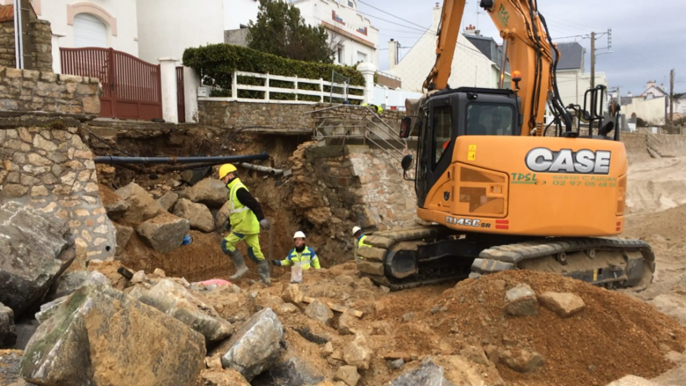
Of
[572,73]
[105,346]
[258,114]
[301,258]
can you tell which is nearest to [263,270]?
[301,258]

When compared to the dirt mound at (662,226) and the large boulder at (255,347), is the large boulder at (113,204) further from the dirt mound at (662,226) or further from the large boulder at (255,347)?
the dirt mound at (662,226)

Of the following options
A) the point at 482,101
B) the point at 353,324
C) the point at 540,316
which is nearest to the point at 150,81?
the point at 482,101

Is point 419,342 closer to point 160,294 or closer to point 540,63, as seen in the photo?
point 160,294

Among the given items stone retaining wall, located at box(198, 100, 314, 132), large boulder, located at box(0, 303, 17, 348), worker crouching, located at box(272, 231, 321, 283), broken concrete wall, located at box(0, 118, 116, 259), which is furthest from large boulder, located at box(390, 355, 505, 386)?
stone retaining wall, located at box(198, 100, 314, 132)

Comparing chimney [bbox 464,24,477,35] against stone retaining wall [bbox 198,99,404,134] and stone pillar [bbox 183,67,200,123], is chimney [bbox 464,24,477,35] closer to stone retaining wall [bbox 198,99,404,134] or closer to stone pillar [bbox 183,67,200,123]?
stone retaining wall [bbox 198,99,404,134]

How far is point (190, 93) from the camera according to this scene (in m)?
13.8

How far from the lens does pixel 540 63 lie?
6590mm

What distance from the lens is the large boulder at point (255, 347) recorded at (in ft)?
11.7

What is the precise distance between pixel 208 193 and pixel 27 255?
6.76 m

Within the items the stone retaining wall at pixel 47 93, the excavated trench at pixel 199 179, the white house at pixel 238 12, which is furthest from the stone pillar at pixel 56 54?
the white house at pixel 238 12

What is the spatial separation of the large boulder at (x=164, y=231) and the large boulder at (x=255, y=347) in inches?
229

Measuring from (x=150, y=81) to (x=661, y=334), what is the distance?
472 inches

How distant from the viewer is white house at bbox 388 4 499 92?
29656 millimetres

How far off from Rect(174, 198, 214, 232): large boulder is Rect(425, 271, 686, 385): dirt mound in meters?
6.78
